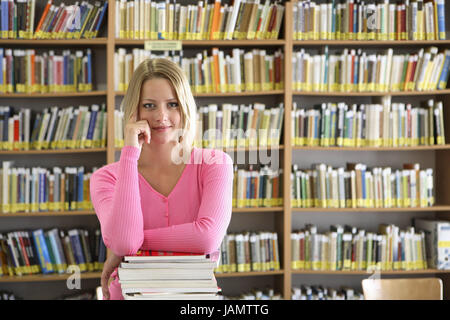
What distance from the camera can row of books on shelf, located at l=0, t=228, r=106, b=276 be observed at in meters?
3.26

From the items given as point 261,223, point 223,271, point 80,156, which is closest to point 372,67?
point 261,223

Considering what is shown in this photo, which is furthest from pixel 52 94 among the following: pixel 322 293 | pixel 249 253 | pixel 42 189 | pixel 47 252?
pixel 322 293

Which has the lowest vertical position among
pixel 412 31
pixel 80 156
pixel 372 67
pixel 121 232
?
pixel 80 156

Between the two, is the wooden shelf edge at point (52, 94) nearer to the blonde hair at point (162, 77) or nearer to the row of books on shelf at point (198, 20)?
the row of books on shelf at point (198, 20)

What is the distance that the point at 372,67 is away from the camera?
11.0ft

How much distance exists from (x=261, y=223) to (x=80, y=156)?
137 cm

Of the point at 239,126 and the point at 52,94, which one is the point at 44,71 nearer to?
the point at 52,94

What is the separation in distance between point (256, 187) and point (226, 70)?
0.81m

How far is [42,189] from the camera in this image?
3270mm

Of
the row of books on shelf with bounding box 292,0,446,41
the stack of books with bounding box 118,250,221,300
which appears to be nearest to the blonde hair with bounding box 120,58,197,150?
the stack of books with bounding box 118,250,221,300

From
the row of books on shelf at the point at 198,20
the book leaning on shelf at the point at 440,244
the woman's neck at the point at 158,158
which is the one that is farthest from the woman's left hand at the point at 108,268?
the book leaning on shelf at the point at 440,244

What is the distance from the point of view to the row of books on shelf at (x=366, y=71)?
11.1 feet

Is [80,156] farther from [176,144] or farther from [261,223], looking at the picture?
[176,144]

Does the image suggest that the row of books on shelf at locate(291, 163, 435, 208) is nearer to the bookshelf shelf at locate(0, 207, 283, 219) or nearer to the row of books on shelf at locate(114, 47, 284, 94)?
the bookshelf shelf at locate(0, 207, 283, 219)
